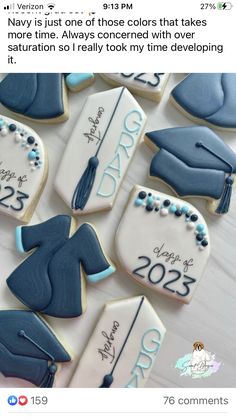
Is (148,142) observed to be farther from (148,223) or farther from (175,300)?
(175,300)

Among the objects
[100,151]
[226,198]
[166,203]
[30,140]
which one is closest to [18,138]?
[30,140]

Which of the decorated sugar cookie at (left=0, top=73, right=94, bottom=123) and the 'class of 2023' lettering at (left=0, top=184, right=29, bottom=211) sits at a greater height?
the decorated sugar cookie at (left=0, top=73, right=94, bottom=123)

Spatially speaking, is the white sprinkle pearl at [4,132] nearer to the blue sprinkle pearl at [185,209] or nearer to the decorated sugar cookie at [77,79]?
the decorated sugar cookie at [77,79]

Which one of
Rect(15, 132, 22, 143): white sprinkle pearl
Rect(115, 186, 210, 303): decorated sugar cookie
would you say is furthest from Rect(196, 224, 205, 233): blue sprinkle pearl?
Rect(15, 132, 22, 143): white sprinkle pearl

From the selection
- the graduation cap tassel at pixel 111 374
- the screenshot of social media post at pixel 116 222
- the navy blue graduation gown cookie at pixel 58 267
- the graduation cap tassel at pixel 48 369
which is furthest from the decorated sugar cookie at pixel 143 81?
the graduation cap tassel at pixel 48 369

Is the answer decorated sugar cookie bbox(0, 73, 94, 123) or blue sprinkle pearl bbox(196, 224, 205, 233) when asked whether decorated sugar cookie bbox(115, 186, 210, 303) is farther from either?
decorated sugar cookie bbox(0, 73, 94, 123)
